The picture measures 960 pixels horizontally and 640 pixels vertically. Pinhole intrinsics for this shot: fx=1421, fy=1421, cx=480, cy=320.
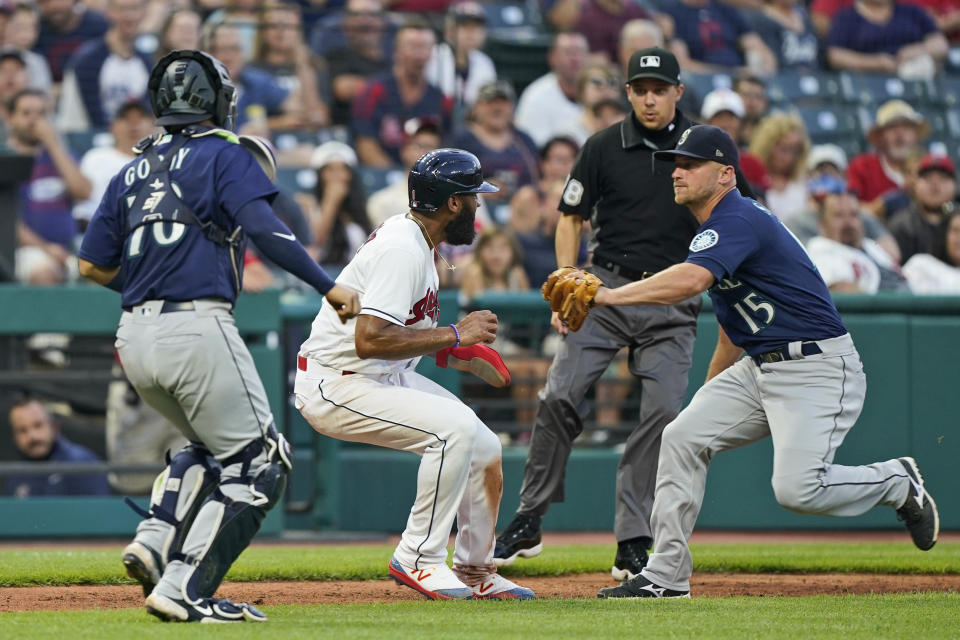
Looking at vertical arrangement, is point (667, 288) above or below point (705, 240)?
below

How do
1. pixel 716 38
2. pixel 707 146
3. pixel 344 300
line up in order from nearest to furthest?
1. pixel 344 300
2. pixel 707 146
3. pixel 716 38

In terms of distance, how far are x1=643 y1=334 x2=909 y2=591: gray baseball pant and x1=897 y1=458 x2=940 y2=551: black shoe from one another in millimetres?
48

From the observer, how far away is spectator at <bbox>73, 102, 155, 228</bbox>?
1045cm

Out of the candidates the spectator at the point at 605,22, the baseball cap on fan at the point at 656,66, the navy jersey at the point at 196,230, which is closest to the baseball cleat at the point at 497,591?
A: the navy jersey at the point at 196,230

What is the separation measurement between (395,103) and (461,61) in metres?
0.88

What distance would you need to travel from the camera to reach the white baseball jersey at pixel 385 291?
17.1ft

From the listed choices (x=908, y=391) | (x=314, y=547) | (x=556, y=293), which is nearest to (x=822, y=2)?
(x=908, y=391)

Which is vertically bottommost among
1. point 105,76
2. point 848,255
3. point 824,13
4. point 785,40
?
point 848,255

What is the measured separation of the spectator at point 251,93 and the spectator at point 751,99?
12.8 ft

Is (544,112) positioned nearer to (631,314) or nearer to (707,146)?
(631,314)

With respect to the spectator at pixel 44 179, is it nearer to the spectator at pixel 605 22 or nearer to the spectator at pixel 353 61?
the spectator at pixel 353 61

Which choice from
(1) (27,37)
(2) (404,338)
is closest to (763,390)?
(2) (404,338)

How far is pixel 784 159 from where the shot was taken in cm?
1148

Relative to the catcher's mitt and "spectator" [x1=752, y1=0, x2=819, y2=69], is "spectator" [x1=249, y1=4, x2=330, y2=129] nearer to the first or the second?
"spectator" [x1=752, y1=0, x2=819, y2=69]
